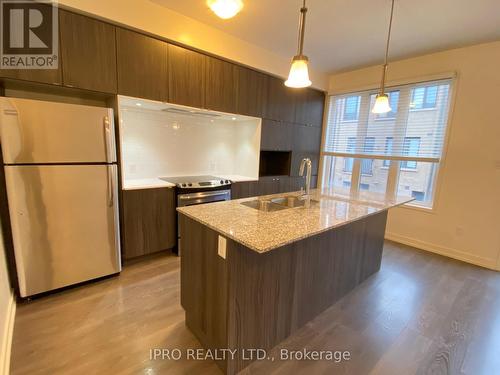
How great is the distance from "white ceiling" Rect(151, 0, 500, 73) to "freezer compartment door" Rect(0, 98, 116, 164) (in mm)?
1364

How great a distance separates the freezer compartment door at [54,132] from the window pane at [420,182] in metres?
3.93

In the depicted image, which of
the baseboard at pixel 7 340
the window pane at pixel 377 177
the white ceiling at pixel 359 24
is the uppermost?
the white ceiling at pixel 359 24

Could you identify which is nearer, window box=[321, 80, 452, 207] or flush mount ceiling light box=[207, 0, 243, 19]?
flush mount ceiling light box=[207, 0, 243, 19]

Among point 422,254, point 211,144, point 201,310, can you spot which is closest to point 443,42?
point 422,254

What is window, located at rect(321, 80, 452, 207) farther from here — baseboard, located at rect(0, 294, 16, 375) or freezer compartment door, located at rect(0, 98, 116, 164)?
baseboard, located at rect(0, 294, 16, 375)

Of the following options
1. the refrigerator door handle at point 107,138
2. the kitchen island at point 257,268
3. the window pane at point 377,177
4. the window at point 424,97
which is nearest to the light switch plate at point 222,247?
the kitchen island at point 257,268

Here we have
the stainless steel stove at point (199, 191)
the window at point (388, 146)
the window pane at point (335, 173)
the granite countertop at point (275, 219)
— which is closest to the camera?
the granite countertop at point (275, 219)

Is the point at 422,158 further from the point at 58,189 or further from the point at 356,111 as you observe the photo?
the point at 58,189

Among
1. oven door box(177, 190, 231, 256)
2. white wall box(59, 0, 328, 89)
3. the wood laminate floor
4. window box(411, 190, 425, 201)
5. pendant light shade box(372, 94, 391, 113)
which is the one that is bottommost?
the wood laminate floor

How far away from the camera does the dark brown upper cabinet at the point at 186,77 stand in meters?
2.58

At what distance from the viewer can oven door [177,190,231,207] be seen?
2.80 m

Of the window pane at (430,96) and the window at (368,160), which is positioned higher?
the window pane at (430,96)

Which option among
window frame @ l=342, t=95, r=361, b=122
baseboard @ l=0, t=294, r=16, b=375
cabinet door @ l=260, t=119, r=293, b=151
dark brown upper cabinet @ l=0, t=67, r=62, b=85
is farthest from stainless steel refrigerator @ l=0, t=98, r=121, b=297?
window frame @ l=342, t=95, r=361, b=122

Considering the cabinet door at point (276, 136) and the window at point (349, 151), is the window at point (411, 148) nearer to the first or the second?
the window at point (349, 151)
